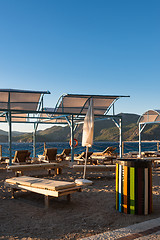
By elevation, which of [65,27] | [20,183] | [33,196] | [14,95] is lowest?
[33,196]

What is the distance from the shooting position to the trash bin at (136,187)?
4.27 metres

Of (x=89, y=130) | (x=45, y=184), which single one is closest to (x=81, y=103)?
(x=89, y=130)

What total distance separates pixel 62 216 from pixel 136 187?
1336 millimetres

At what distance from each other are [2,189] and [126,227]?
3980 millimetres

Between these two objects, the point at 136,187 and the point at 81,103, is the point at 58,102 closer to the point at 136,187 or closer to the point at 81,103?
the point at 81,103

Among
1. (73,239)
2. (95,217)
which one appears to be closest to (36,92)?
(95,217)

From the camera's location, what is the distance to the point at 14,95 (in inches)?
460

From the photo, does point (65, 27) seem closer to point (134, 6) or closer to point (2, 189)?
point (134, 6)

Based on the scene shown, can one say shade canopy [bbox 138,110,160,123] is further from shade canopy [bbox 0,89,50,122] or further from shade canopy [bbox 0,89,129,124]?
shade canopy [bbox 0,89,50,122]

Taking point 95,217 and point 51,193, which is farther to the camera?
point 51,193

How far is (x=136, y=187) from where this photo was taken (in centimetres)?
426

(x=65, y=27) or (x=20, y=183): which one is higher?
(x=65, y=27)

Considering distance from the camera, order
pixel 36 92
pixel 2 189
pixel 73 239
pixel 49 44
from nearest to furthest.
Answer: pixel 73 239
pixel 2 189
pixel 36 92
pixel 49 44

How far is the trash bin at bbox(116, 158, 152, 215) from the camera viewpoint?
427 centimetres
